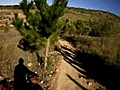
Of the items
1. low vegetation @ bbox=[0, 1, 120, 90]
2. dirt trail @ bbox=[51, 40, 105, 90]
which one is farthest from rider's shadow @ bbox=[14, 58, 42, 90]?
low vegetation @ bbox=[0, 1, 120, 90]

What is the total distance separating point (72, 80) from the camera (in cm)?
1247

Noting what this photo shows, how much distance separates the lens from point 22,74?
831 centimetres

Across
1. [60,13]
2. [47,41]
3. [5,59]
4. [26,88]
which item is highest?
[60,13]

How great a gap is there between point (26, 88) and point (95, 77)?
505 centimetres

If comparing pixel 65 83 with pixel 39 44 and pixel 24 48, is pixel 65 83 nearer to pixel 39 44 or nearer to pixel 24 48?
pixel 39 44

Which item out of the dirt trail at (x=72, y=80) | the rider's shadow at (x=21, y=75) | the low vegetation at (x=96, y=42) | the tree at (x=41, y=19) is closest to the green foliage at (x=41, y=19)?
the tree at (x=41, y=19)

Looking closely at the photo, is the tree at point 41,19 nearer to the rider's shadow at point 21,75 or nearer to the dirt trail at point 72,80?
the dirt trail at point 72,80

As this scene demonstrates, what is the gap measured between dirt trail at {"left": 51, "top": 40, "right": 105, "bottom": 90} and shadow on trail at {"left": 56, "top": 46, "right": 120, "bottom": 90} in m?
0.34

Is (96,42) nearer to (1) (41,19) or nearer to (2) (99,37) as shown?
(2) (99,37)

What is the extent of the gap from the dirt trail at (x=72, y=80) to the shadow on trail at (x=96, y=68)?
341 millimetres

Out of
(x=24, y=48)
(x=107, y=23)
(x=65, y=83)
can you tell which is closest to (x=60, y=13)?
(x=65, y=83)

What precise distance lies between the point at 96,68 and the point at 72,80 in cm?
283

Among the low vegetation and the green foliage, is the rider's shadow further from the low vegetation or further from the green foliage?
the green foliage

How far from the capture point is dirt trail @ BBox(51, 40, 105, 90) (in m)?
→ 11.4
